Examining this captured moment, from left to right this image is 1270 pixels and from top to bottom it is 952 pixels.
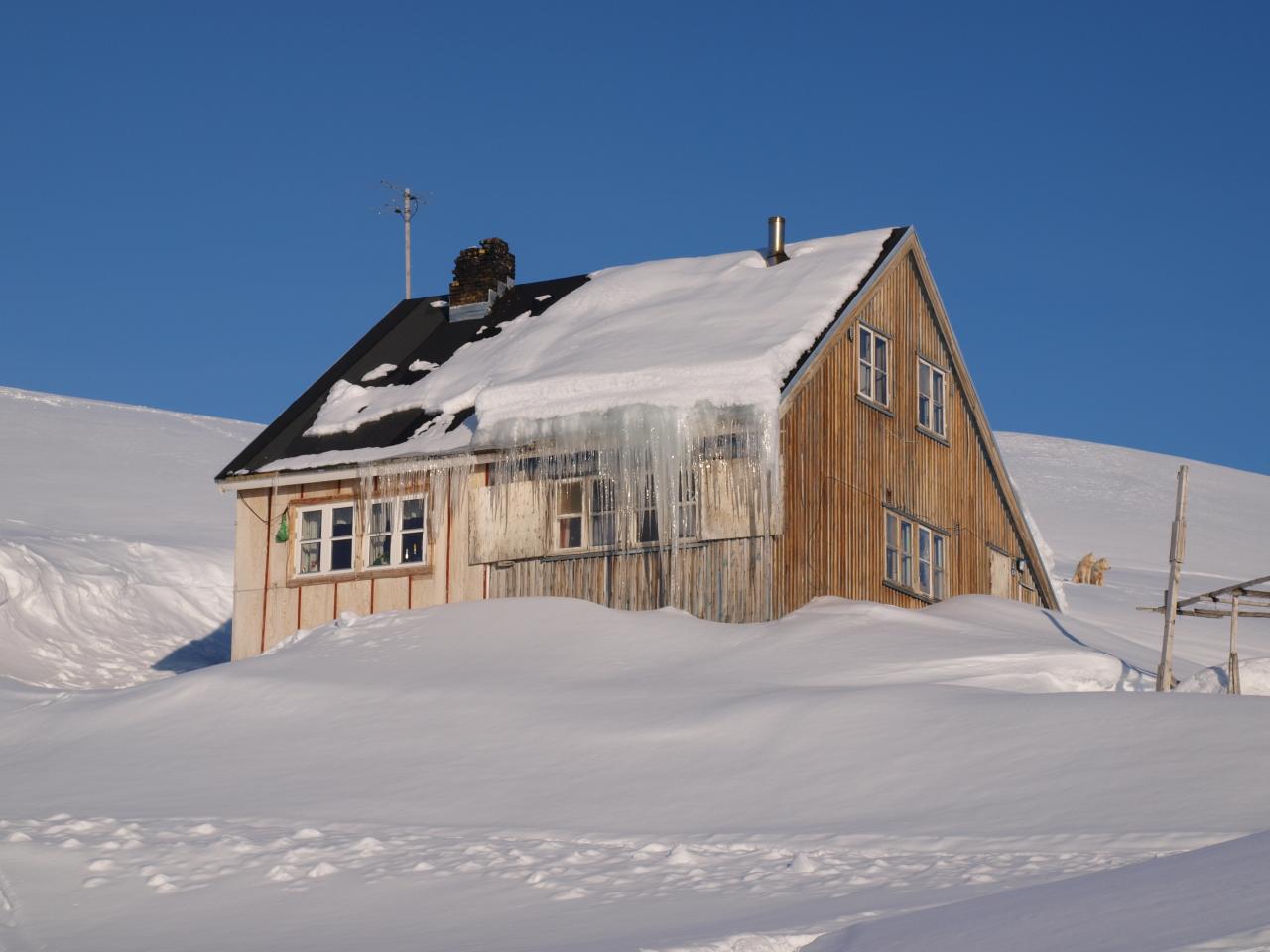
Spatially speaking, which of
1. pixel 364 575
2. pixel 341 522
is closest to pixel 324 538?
pixel 341 522

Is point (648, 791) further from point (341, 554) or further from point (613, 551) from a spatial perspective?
point (341, 554)

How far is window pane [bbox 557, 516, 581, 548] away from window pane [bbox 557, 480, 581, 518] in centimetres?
10

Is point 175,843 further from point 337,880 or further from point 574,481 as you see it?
point 574,481

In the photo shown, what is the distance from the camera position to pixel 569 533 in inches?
909

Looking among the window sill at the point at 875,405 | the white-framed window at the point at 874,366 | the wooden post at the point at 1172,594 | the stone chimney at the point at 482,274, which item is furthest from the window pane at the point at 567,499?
the wooden post at the point at 1172,594

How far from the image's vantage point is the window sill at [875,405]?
79.0 feet

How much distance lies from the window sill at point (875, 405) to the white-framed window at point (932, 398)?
957 mm

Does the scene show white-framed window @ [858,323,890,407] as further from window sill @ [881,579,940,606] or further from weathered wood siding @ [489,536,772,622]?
weathered wood siding @ [489,536,772,622]

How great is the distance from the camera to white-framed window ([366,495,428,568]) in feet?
78.6

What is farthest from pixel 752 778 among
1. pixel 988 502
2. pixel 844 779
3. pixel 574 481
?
pixel 988 502

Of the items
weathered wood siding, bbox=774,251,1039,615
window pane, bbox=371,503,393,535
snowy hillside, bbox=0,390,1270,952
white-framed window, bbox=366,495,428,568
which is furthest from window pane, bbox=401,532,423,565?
weathered wood siding, bbox=774,251,1039,615

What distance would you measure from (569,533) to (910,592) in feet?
16.8

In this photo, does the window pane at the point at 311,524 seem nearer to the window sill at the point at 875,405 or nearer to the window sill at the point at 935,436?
the window sill at the point at 875,405

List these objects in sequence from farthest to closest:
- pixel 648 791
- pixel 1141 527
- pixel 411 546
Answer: pixel 1141 527, pixel 411 546, pixel 648 791
